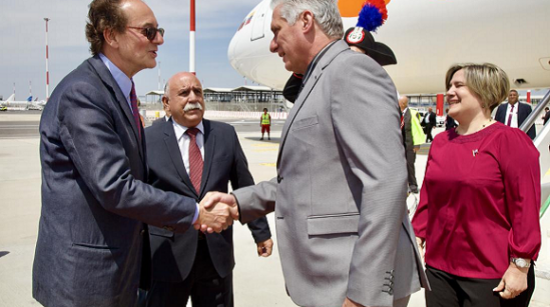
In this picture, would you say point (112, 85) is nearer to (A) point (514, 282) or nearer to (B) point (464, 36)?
(A) point (514, 282)

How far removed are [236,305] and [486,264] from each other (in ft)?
6.21

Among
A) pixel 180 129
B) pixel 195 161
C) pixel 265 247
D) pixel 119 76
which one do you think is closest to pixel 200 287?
pixel 265 247

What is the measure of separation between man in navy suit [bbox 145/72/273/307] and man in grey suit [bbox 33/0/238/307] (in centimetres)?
52

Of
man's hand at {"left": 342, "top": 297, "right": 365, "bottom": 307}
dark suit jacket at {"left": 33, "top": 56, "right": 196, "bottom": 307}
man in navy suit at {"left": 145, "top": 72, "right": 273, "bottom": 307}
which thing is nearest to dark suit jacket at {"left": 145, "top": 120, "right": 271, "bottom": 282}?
man in navy suit at {"left": 145, "top": 72, "right": 273, "bottom": 307}

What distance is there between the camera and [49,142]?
5.74 feet

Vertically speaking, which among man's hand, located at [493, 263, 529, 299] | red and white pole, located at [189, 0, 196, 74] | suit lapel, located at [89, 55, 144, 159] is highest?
red and white pole, located at [189, 0, 196, 74]

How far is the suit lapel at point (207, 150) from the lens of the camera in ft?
8.56

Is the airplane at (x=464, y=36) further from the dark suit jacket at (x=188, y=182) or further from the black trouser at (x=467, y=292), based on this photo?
the black trouser at (x=467, y=292)

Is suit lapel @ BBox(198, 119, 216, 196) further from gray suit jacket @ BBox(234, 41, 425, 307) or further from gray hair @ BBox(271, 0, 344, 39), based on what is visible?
gray hair @ BBox(271, 0, 344, 39)

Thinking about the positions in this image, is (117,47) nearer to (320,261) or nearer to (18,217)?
(320,261)

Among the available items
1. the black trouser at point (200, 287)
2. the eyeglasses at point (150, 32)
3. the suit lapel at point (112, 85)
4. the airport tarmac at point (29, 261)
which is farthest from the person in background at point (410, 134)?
the suit lapel at point (112, 85)

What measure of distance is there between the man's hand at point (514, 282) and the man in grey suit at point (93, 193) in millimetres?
1586

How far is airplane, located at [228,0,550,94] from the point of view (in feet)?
28.9

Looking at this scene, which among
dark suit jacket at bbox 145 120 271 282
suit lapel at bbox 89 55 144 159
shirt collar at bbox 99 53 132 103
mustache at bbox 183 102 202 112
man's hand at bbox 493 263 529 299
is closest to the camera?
suit lapel at bbox 89 55 144 159
